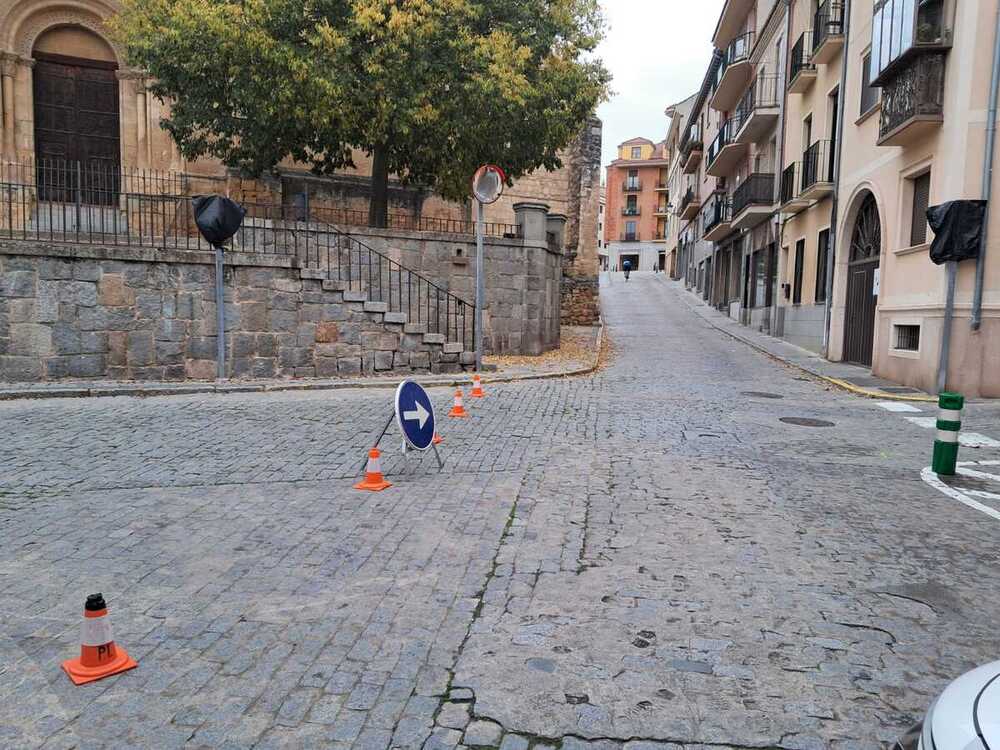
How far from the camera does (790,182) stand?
21641 mm

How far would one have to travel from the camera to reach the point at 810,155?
774 inches

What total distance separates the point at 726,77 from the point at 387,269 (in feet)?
69.2

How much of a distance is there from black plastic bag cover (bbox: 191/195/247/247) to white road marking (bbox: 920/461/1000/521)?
9.99 metres

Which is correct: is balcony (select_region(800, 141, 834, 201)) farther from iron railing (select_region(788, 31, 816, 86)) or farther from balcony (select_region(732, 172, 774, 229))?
balcony (select_region(732, 172, 774, 229))

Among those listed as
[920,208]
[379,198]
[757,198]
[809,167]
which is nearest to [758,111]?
[757,198]

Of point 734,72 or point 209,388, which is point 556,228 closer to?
point 209,388

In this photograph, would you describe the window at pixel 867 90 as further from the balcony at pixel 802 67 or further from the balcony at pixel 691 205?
the balcony at pixel 691 205

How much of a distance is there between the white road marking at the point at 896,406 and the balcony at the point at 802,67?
12.1 m

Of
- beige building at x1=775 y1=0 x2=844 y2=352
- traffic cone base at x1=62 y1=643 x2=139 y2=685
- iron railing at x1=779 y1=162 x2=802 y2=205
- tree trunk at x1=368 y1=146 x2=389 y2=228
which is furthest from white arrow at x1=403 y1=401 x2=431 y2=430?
iron railing at x1=779 y1=162 x2=802 y2=205

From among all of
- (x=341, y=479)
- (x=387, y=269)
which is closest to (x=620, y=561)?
(x=341, y=479)

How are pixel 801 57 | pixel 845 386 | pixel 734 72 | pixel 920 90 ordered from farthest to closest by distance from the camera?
pixel 734 72 → pixel 801 57 → pixel 845 386 → pixel 920 90

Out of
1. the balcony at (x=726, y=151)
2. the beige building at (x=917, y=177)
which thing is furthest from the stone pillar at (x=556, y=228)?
the balcony at (x=726, y=151)

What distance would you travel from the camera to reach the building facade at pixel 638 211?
8144 centimetres

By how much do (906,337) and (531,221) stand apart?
26.0 feet
